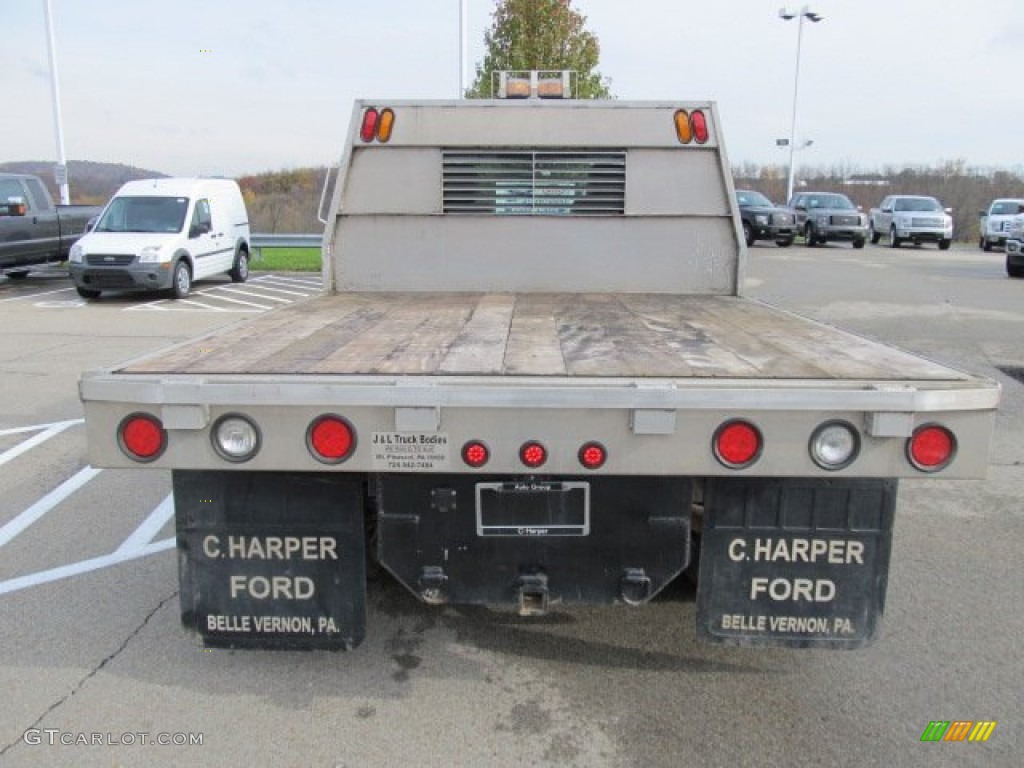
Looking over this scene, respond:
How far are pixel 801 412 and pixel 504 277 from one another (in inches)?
131

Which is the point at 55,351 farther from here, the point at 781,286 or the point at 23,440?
the point at 781,286

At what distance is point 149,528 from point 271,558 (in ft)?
7.95

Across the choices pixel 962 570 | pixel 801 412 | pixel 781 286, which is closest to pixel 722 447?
pixel 801 412

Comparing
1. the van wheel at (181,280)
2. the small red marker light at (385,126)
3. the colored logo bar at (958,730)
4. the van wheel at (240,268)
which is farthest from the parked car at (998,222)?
the colored logo bar at (958,730)

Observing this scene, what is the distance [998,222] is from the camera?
3139cm

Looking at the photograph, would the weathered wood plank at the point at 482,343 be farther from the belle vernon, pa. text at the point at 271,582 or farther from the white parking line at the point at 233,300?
the white parking line at the point at 233,300

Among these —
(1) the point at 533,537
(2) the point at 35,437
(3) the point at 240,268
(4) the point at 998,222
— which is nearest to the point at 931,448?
(1) the point at 533,537

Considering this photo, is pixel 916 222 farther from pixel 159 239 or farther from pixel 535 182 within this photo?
pixel 535 182

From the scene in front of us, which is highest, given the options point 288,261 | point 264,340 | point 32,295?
point 264,340

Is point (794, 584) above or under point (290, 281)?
above

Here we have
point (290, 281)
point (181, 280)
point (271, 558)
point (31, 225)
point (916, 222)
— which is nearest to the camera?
point (271, 558)

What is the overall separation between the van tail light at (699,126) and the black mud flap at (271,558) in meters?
3.66

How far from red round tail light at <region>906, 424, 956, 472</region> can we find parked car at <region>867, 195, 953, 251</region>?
32.6m

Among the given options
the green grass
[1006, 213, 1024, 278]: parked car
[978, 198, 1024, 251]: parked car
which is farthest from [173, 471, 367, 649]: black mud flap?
[978, 198, 1024, 251]: parked car
